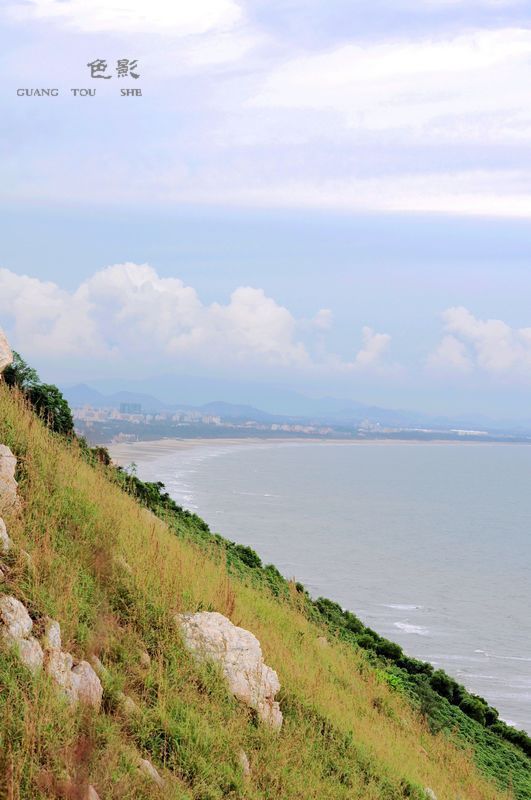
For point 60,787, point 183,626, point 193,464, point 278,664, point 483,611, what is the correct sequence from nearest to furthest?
point 60,787 < point 183,626 < point 278,664 < point 483,611 < point 193,464

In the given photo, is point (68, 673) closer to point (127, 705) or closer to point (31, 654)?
point (31, 654)

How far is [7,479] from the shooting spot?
9.41 m

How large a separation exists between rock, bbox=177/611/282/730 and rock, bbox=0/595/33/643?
1.90 metres


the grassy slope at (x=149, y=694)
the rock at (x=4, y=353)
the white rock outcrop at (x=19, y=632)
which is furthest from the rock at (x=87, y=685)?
the rock at (x=4, y=353)

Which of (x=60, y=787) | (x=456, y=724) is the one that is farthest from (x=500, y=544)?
(x=60, y=787)

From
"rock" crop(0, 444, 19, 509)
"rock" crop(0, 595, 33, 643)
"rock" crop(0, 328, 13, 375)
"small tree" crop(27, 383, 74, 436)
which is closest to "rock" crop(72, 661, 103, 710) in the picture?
"rock" crop(0, 595, 33, 643)

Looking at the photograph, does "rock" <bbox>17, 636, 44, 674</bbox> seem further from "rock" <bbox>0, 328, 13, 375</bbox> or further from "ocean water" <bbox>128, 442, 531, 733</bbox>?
"ocean water" <bbox>128, 442, 531, 733</bbox>

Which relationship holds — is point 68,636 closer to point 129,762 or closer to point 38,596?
point 38,596

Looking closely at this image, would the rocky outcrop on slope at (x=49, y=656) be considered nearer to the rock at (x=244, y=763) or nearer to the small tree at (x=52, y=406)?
the rock at (x=244, y=763)

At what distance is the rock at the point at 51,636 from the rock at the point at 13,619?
15cm

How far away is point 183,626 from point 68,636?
1479 mm

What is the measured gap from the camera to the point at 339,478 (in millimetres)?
105875

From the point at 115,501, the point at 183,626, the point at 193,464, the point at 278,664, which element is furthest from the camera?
the point at 193,464

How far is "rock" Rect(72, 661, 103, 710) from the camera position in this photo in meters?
7.59
